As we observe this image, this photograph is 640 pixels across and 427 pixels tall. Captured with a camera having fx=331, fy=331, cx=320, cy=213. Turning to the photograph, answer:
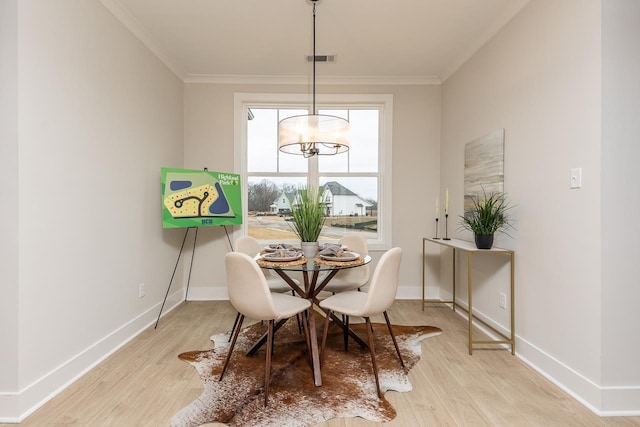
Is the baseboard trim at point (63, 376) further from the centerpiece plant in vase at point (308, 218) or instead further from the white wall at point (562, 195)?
the white wall at point (562, 195)

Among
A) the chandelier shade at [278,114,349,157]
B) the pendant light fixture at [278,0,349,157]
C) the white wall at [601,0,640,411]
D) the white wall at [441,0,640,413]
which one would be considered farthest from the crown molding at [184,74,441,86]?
the white wall at [601,0,640,411]

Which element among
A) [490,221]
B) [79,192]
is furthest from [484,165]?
[79,192]

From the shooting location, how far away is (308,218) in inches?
101

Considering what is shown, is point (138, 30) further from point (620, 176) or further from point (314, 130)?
point (620, 176)

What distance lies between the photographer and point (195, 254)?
4109 mm

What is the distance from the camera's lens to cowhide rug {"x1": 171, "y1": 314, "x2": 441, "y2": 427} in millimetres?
1795

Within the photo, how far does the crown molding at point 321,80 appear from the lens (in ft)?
13.3

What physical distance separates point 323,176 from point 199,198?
158cm

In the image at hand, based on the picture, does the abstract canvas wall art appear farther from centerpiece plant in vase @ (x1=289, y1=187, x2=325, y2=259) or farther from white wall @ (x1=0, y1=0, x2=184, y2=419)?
white wall @ (x1=0, y1=0, x2=184, y2=419)

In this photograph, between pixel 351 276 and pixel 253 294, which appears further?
pixel 351 276

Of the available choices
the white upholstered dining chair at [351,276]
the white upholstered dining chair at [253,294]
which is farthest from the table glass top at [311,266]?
the white upholstered dining chair at [351,276]

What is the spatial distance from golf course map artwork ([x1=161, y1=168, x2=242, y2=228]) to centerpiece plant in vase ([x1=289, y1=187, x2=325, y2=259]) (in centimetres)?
138

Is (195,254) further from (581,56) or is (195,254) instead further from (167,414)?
(581,56)

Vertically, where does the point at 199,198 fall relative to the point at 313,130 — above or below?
below
